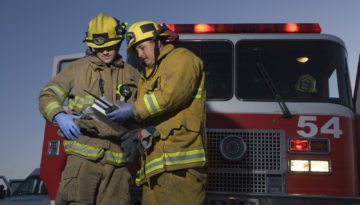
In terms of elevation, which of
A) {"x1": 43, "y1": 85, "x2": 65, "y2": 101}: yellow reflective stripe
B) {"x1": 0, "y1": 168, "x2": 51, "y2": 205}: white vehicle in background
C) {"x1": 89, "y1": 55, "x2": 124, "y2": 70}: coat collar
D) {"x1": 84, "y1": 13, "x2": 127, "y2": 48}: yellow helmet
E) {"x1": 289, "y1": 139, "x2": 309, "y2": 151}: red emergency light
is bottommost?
{"x1": 0, "y1": 168, "x2": 51, "y2": 205}: white vehicle in background

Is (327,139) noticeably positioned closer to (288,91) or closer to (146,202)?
(288,91)

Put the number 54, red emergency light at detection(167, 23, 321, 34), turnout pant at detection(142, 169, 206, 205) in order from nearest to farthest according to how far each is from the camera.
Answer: turnout pant at detection(142, 169, 206, 205) → the number 54 → red emergency light at detection(167, 23, 321, 34)

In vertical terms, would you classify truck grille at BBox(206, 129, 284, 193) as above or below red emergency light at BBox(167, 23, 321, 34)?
below

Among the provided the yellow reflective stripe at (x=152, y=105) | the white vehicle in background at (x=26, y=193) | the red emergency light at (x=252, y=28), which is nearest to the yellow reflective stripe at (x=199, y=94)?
the yellow reflective stripe at (x=152, y=105)

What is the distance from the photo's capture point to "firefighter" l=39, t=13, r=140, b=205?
141 inches

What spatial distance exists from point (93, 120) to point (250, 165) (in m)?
1.69

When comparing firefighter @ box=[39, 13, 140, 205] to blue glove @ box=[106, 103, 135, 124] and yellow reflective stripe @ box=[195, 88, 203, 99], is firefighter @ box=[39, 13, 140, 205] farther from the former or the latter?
yellow reflective stripe @ box=[195, 88, 203, 99]

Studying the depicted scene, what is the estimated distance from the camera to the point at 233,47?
514cm

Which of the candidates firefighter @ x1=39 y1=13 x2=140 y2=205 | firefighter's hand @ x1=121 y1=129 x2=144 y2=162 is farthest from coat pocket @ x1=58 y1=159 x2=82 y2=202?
firefighter's hand @ x1=121 y1=129 x2=144 y2=162

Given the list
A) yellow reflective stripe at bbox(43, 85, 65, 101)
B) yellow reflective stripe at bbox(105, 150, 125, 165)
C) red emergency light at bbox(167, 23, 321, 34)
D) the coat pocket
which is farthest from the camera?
red emergency light at bbox(167, 23, 321, 34)

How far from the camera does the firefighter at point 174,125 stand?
304 cm

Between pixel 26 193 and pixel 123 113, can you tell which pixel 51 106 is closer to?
pixel 123 113

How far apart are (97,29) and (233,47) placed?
1.76 m

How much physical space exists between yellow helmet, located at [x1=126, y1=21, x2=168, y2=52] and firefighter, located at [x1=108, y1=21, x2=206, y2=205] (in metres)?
0.16
